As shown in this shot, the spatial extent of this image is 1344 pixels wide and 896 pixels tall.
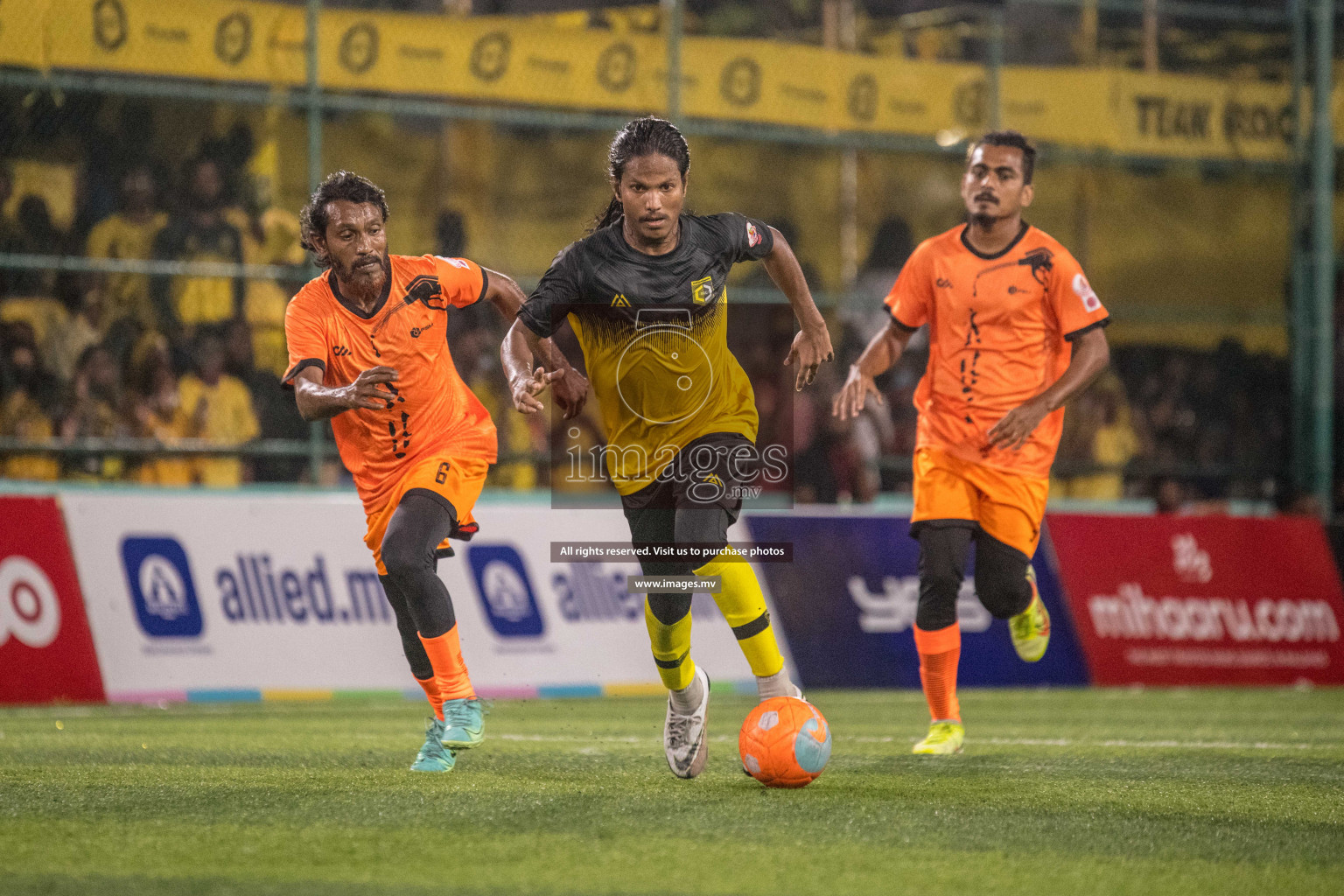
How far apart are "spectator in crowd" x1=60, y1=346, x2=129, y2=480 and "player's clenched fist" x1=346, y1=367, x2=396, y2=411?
589cm

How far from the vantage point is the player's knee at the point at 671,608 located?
19.3ft

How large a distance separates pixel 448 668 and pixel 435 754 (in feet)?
1.04

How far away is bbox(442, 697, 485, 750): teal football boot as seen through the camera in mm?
5969

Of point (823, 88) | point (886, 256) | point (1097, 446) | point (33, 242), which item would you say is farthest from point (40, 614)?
point (1097, 446)

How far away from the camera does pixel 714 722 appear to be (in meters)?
8.83

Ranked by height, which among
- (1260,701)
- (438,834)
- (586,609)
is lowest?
(1260,701)

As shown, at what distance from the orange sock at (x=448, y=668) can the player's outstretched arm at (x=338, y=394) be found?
0.88 meters

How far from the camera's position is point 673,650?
5910 millimetres

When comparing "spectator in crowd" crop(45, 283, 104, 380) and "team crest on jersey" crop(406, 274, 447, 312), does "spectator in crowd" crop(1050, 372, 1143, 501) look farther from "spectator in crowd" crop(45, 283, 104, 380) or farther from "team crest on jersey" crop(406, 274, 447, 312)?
"team crest on jersey" crop(406, 274, 447, 312)

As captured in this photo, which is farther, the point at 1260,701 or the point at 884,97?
the point at 884,97

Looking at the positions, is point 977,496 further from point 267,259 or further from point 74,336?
point 74,336

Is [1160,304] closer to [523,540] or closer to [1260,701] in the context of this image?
[1260,701]

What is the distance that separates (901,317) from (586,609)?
14.3 ft

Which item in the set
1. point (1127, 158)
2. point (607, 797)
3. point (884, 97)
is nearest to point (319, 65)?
point (884, 97)
